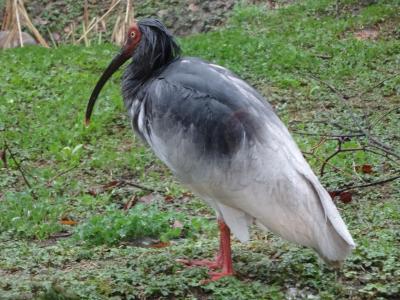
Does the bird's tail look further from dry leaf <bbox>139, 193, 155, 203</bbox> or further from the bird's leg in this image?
dry leaf <bbox>139, 193, 155, 203</bbox>

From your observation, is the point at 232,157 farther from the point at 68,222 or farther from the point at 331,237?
the point at 68,222

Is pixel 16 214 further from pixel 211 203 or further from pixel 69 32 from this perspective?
pixel 69 32

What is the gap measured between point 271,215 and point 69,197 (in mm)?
3034

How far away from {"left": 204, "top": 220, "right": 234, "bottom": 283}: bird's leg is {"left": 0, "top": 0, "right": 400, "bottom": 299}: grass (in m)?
0.07

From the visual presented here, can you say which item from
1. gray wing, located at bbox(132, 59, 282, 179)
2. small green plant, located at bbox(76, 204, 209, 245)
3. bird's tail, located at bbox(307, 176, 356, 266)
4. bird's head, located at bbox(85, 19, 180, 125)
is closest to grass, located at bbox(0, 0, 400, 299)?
small green plant, located at bbox(76, 204, 209, 245)

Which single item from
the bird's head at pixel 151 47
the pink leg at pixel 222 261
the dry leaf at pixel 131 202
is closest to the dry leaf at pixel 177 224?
the dry leaf at pixel 131 202

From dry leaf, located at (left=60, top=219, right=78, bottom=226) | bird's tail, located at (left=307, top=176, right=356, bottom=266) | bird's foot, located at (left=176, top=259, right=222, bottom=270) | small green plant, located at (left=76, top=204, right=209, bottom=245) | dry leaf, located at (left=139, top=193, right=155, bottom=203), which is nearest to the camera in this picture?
bird's tail, located at (left=307, top=176, right=356, bottom=266)

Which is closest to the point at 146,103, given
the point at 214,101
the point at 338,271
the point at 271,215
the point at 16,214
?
the point at 214,101

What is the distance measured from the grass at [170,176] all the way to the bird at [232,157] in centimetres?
31

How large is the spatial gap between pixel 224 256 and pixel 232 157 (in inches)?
23.1

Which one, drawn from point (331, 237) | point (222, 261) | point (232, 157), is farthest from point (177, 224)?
point (331, 237)

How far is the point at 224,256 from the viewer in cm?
524

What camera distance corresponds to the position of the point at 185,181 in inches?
210

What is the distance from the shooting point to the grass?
202 inches
